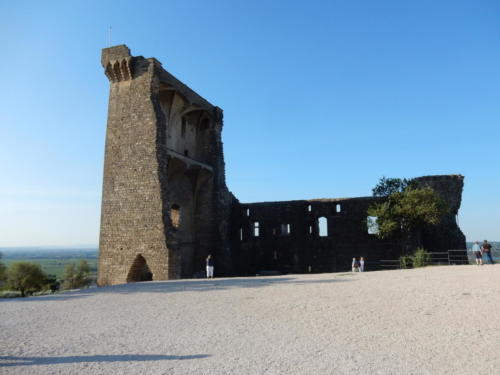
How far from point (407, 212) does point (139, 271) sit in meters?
13.9

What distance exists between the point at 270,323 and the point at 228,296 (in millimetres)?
3297

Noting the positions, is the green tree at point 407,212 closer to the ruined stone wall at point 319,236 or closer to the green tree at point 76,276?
the ruined stone wall at point 319,236

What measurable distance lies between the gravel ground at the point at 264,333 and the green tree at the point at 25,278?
29.2 metres

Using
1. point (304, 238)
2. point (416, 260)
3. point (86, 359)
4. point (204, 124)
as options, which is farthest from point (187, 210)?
point (86, 359)

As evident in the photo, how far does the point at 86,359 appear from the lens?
16.5ft

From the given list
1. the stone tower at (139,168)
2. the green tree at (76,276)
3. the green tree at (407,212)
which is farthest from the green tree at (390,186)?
the green tree at (76,276)

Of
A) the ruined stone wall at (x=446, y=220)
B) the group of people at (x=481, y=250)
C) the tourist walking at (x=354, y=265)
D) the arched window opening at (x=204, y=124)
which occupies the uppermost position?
the arched window opening at (x=204, y=124)

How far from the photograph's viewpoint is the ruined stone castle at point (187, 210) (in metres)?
17.8

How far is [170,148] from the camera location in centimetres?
2109

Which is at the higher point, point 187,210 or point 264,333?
point 187,210

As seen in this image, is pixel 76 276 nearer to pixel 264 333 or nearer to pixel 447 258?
pixel 447 258

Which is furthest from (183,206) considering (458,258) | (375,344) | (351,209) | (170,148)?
(375,344)

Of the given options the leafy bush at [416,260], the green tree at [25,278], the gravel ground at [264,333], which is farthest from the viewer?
the green tree at [25,278]

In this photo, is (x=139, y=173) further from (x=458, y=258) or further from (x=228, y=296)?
(x=458, y=258)
